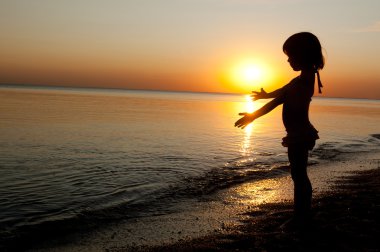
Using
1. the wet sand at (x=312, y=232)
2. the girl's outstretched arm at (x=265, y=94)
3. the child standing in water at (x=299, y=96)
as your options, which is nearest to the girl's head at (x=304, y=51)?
the child standing in water at (x=299, y=96)

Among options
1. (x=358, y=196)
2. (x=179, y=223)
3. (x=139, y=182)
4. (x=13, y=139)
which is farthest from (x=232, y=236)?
(x=13, y=139)

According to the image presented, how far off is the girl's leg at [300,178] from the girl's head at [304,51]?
1136 mm

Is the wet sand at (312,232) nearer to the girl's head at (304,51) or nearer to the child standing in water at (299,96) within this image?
the child standing in water at (299,96)

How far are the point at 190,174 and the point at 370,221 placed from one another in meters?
6.62

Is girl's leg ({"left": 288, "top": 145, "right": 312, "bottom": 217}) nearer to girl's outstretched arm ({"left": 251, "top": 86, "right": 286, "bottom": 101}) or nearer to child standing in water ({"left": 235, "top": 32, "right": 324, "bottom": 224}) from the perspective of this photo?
child standing in water ({"left": 235, "top": 32, "right": 324, "bottom": 224})

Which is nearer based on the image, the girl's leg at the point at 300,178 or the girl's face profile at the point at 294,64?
the girl's face profile at the point at 294,64

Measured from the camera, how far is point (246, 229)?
5949mm

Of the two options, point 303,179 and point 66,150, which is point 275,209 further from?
point 66,150

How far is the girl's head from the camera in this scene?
476 cm

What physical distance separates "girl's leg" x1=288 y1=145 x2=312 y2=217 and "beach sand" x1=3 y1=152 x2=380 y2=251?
323 millimetres

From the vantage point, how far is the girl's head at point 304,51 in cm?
476

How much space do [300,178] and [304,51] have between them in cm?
180

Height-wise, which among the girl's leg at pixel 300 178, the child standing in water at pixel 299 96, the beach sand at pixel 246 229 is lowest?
the beach sand at pixel 246 229

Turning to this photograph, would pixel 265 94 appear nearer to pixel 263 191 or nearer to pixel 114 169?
pixel 263 191
